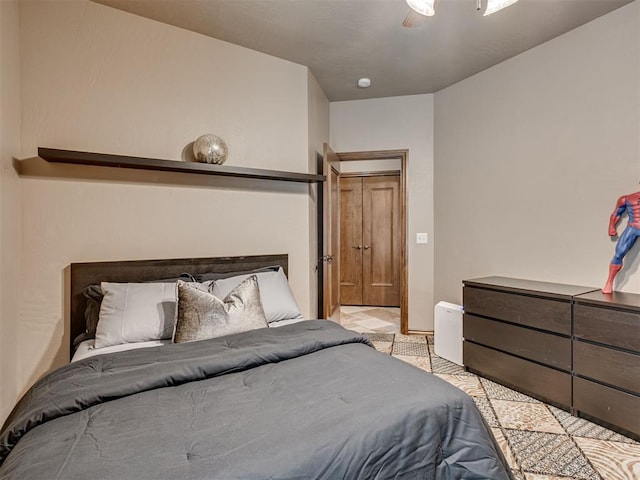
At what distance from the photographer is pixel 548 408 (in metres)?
2.41

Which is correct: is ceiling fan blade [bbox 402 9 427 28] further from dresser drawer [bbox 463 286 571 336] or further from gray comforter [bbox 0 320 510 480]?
dresser drawer [bbox 463 286 571 336]

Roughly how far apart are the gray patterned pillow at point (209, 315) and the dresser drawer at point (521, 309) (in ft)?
6.12

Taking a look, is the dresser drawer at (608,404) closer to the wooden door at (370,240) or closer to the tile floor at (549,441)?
the tile floor at (549,441)

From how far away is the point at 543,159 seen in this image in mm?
2957

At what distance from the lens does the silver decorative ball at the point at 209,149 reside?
2615 mm

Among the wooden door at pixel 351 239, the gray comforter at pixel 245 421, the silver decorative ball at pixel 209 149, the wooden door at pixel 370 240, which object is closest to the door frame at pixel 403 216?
the wooden door at pixel 370 240

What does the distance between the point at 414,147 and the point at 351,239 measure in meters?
2.11

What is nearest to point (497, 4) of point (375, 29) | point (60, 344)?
point (375, 29)

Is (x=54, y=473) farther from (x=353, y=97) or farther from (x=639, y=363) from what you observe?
(x=353, y=97)

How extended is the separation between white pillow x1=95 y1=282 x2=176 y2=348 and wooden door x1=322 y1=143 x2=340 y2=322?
1.66 metres

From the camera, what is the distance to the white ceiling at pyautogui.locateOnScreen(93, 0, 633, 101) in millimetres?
2393

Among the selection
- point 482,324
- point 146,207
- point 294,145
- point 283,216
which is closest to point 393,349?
point 482,324

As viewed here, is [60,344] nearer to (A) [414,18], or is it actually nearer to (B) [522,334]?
(A) [414,18]

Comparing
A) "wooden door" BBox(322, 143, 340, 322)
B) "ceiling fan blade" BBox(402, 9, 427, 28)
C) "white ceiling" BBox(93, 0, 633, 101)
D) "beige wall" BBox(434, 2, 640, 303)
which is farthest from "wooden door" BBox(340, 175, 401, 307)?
"ceiling fan blade" BBox(402, 9, 427, 28)
